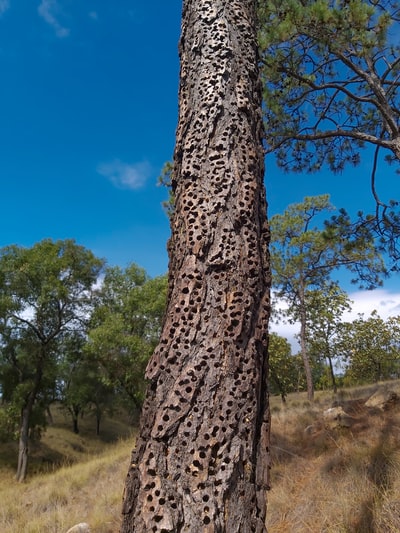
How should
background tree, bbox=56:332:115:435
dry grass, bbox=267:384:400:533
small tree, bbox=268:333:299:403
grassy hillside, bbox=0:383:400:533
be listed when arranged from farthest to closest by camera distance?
small tree, bbox=268:333:299:403 < background tree, bbox=56:332:115:435 < grassy hillside, bbox=0:383:400:533 < dry grass, bbox=267:384:400:533

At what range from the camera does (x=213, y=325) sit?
1.75 meters

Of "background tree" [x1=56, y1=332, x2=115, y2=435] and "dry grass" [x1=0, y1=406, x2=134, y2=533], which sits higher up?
"background tree" [x1=56, y1=332, x2=115, y2=435]

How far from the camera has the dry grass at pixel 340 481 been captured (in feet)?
11.4

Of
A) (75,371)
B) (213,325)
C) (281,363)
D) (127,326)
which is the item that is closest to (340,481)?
(213,325)

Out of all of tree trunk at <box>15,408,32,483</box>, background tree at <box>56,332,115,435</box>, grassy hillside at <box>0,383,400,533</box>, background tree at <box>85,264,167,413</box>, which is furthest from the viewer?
background tree at <box>56,332,115,435</box>

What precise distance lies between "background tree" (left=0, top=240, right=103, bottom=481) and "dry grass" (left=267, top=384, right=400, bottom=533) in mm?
13141

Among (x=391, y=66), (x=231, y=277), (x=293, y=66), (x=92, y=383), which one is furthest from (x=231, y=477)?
(x=92, y=383)

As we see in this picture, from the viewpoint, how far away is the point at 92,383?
22.4 m

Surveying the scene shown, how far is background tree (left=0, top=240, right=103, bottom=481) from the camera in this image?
17359mm

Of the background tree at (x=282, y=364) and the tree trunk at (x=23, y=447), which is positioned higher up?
the background tree at (x=282, y=364)

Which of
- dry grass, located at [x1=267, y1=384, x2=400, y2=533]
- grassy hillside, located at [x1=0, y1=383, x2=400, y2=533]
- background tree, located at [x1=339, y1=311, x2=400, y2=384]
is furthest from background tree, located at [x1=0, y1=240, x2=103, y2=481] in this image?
background tree, located at [x1=339, y1=311, x2=400, y2=384]

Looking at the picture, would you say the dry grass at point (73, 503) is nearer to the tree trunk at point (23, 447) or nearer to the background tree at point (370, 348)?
the tree trunk at point (23, 447)

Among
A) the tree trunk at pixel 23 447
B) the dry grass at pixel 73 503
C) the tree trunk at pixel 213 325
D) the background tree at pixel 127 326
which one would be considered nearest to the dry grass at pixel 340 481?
the dry grass at pixel 73 503

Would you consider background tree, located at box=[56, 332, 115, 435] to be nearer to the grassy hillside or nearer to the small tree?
the grassy hillside
